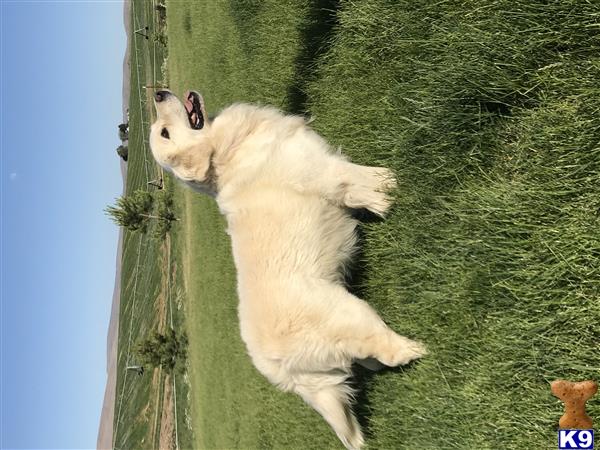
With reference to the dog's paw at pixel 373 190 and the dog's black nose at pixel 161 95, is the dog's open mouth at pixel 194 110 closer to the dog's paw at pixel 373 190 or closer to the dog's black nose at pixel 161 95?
the dog's black nose at pixel 161 95

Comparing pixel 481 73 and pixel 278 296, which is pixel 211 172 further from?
pixel 481 73

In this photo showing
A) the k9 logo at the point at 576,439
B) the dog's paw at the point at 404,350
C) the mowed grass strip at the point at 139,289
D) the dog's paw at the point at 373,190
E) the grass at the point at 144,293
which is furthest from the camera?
the mowed grass strip at the point at 139,289

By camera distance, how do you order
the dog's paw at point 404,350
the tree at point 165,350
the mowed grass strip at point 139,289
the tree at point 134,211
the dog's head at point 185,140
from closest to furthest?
the dog's paw at point 404,350, the dog's head at point 185,140, the tree at point 165,350, the tree at point 134,211, the mowed grass strip at point 139,289

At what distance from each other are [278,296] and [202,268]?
8734 mm

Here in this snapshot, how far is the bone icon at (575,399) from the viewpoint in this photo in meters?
2.06

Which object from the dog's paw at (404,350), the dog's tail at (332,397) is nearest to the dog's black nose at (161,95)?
the dog's tail at (332,397)

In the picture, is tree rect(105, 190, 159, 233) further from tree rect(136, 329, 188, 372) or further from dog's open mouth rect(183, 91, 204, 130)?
dog's open mouth rect(183, 91, 204, 130)

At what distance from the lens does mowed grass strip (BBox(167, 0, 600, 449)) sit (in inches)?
88.4

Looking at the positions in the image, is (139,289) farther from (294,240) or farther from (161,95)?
(294,240)

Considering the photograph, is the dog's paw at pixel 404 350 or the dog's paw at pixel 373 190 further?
the dog's paw at pixel 373 190

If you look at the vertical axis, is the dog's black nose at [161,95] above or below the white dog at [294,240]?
above

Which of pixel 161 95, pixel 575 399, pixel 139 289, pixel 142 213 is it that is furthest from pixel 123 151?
pixel 575 399

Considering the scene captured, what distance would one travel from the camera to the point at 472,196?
286 centimetres

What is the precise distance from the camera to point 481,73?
8.70 ft
